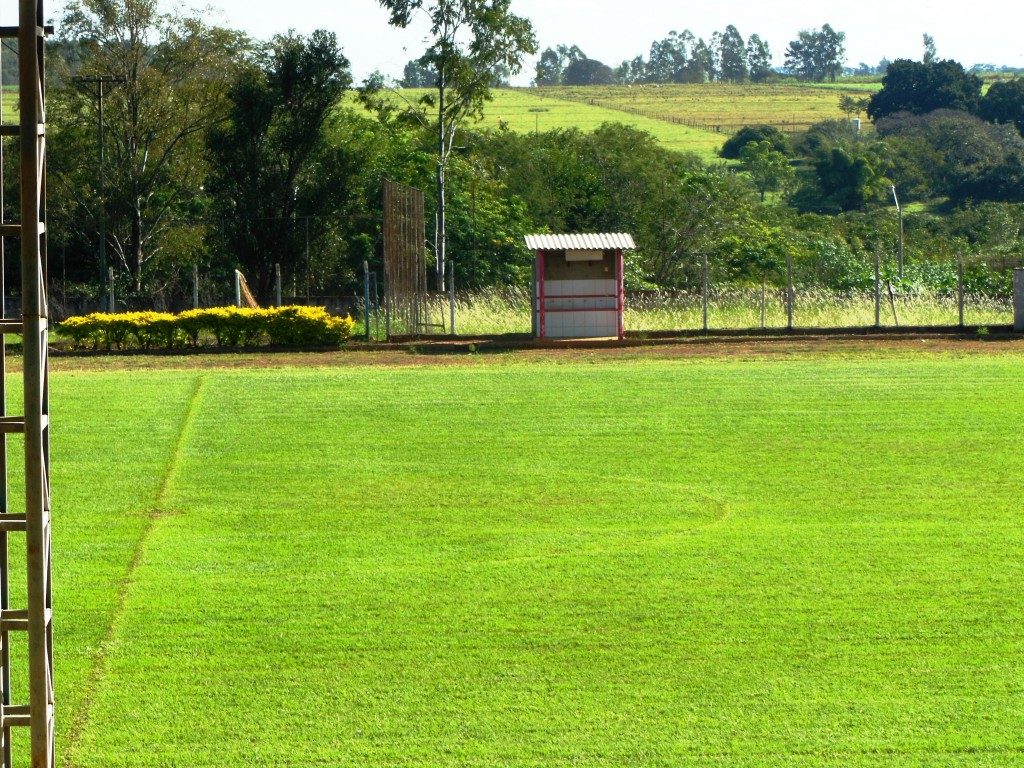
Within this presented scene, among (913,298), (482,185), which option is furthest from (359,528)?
(482,185)

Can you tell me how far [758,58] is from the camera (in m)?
188

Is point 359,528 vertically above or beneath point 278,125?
beneath

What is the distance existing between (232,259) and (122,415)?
2676 centimetres

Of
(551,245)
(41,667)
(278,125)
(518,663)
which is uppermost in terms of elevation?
(278,125)

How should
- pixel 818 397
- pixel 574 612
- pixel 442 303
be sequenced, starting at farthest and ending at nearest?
pixel 442 303
pixel 818 397
pixel 574 612

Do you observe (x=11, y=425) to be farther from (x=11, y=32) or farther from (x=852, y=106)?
(x=852, y=106)

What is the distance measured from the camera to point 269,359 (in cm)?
2575

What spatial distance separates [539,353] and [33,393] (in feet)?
72.7

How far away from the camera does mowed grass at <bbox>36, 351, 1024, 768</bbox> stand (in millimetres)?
6031

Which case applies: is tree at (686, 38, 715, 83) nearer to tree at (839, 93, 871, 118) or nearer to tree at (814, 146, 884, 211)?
tree at (839, 93, 871, 118)

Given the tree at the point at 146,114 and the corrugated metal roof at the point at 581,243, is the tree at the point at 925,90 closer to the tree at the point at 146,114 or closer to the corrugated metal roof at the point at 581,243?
the tree at the point at 146,114

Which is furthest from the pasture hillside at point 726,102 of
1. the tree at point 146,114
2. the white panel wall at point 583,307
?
the white panel wall at point 583,307

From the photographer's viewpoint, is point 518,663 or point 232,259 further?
point 232,259

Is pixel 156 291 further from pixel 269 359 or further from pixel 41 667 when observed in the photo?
pixel 41 667
